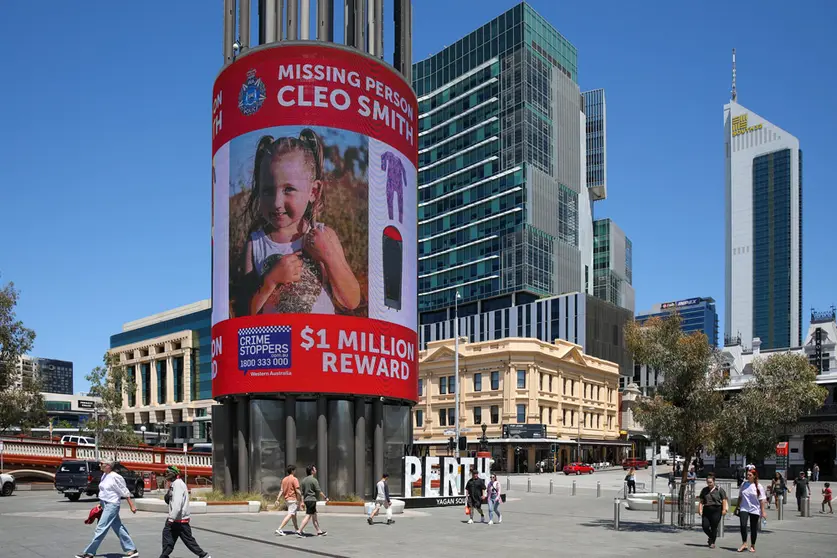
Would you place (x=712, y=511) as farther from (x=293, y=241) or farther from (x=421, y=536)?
(x=293, y=241)

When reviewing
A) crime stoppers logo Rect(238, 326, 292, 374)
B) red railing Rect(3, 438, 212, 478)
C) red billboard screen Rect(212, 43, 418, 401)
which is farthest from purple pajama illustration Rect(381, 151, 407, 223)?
red railing Rect(3, 438, 212, 478)

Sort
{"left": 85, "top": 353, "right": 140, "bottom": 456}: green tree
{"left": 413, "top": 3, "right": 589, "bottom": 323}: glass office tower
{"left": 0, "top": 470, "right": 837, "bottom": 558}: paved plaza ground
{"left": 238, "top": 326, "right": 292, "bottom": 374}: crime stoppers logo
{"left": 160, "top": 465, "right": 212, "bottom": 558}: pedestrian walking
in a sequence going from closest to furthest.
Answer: {"left": 160, "top": 465, "right": 212, "bottom": 558}: pedestrian walking → {"left": 0, "top": 470, "right": 837, "bottom": 558}: paved plaza ground → {"left": 238, "top": 326, "right": 292, "bottom": 374}: crime stoppers logo → {"left": 85, "top": 353, "right": 140, "bottom": 456}: green tree → {"left": 413, "top": 3, "right": 589, "bottom": 323}: glass office tower

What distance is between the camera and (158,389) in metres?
136

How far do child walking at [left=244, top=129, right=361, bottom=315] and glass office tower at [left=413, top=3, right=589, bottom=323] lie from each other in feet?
320

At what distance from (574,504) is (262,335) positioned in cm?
1813

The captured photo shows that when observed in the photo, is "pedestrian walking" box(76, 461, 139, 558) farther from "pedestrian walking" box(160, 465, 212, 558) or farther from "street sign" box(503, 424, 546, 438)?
"street sign" box(503, 424, 546, 438)

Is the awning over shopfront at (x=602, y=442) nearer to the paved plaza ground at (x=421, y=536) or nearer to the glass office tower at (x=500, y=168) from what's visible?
the glass office tower at (x=500, y=168)

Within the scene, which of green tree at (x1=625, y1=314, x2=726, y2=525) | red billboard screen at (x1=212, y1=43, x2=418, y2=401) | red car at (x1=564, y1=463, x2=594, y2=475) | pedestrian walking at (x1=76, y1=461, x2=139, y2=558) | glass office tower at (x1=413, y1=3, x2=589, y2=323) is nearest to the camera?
pedestrian walking at (x1=76, y1=461, x2=139, y2=558)

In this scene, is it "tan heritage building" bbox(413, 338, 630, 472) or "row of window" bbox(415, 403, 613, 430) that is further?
"row of window" bbox(415, 403, 613, 430)

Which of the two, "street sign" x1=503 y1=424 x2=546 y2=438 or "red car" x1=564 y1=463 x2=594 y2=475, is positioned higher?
"street sign" x1=503 y1=424 x2=546 y2=438

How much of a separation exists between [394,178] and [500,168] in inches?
3923

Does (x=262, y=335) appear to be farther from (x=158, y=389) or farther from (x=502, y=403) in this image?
(x=158, y=389)

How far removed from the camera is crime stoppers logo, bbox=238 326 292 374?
36.8 metres

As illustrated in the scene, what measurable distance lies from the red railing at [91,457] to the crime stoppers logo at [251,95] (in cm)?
2538
